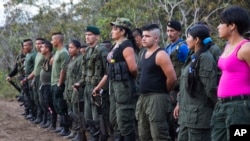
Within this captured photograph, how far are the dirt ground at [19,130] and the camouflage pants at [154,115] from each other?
3.21m

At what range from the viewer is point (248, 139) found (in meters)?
3.62

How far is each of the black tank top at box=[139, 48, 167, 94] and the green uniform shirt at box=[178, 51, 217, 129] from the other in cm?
69

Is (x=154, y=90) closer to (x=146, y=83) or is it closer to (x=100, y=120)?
(x=146, y=83)

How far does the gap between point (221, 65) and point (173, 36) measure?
2304mm

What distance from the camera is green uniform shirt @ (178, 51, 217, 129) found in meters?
4.34

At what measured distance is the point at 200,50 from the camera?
14.8ft

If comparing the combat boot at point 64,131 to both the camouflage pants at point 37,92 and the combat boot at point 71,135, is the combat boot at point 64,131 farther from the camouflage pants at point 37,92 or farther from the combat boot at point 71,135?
the camouflage pants at point 37,92

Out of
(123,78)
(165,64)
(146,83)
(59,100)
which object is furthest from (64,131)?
(165,64)

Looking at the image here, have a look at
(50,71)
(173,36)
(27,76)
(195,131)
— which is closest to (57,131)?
(50,71)

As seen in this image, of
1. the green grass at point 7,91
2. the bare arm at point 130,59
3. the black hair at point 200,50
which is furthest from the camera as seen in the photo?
the green grass at point 7,91

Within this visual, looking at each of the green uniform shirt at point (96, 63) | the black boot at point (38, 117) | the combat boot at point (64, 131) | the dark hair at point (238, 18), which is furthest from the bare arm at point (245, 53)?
the black boot at point (38, 117)

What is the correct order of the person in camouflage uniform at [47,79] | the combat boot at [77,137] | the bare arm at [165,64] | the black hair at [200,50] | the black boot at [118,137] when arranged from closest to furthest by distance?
the black hair at [200,50] < the bare arm at [165,64] < the black boot at [118,137] < the combat boot at [77,137] < the person in camouflage uniform at [47,79]

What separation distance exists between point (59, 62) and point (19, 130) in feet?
5.87

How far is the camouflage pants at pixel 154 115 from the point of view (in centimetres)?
516
